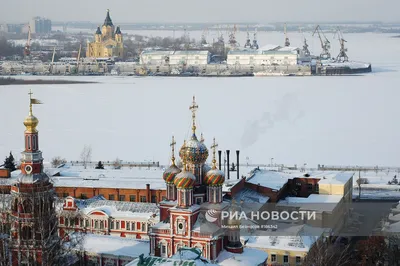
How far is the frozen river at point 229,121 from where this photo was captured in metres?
16.0

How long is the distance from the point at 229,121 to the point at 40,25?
61.2 metres

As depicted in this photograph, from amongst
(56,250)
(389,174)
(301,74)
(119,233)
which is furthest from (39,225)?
(301,74)

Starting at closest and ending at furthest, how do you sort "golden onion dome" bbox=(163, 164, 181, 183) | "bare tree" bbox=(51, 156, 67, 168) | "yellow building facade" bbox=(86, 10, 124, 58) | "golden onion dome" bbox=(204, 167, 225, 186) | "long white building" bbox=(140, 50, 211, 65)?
"golden onion dome" bbox=(204, 167, 225, 186), "golden onion dome" bbox=(163, 164, 181, 183), "bare tree" bbox=(51, 156, 67, 168), "long white building" bbox=(140, 50, 211, 65), "yellow building facade" bbox=(86, 10, 124, 58)

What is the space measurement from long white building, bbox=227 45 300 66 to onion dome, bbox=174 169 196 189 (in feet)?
121

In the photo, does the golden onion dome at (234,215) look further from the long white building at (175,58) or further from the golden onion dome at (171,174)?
the long white building at (175,58)

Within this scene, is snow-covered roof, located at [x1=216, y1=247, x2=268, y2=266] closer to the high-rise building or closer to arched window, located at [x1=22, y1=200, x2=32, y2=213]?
arched window, located at [x1=22, y1=200, x2=32, y2=213]

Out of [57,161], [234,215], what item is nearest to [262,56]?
[57,161]

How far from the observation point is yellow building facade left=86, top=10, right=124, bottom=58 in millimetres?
49781

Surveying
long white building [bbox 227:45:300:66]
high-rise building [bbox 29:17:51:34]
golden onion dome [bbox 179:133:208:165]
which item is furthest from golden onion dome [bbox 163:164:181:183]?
high-rise building [bbox 29:17:51:34]

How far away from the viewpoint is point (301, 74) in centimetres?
4100

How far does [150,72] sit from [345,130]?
27.0 meters

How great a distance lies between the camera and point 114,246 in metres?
9.27

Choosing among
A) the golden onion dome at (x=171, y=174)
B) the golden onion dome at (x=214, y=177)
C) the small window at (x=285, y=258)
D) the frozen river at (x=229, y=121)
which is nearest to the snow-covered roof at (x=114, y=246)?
the golden onion dome at (x=171, y=174)

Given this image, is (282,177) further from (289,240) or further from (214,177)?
(214,177)
